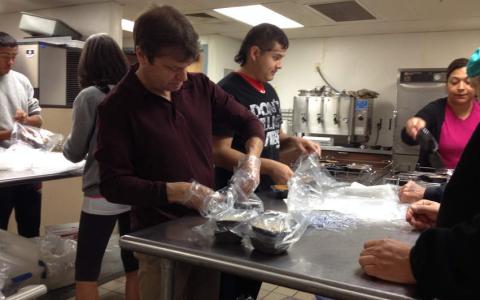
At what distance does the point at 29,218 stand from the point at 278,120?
1832 mm

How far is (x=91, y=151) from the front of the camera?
1.84 metres

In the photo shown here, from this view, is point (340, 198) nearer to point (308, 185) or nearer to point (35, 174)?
point (308, 185)

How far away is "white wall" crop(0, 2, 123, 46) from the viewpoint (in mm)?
4383

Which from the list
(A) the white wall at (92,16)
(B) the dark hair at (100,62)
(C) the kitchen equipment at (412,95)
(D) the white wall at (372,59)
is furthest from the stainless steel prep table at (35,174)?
(D) the white wall at (372,59)

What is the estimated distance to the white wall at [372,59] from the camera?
17.2ft

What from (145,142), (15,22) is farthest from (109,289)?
(15,22)

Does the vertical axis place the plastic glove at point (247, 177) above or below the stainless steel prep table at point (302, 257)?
above

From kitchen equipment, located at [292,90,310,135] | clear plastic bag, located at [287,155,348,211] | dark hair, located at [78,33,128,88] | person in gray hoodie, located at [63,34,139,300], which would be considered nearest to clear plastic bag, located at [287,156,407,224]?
clear plastic bag, located at [287,155,348,211]

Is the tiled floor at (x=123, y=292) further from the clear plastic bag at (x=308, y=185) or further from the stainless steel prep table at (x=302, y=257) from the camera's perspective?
the stainless steel prep table at (x=302, y=257)

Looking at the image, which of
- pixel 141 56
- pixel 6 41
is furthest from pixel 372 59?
pixel 141 56

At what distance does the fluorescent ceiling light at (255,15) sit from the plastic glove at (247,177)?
3223mm

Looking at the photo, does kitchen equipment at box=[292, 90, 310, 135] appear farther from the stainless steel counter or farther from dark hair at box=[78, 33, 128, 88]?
dark hair at box=[78, 33, 128, 88]

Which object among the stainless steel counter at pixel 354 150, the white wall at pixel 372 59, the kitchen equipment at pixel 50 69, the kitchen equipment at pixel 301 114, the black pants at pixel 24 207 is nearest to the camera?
the black pants at pixel 24 207

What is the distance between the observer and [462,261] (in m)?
0.77
